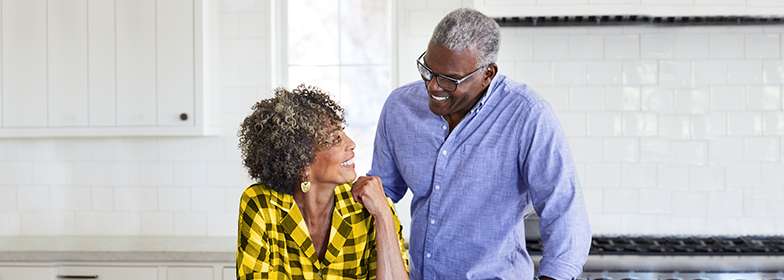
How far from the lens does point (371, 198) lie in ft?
5.24

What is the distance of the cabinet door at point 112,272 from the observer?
3.01m

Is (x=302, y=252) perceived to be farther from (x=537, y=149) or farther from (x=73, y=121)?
(x=73, y=121)

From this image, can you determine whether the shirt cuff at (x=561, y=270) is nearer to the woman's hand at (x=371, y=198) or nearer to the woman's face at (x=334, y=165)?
the woman's hand at (x=371, y=198)

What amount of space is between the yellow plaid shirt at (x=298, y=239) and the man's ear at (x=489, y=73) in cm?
53

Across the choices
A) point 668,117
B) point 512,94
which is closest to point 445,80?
point 512,94

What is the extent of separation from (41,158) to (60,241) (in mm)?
546

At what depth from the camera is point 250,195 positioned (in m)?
1.67

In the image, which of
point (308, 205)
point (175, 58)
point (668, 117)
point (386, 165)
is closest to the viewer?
point (308, 205)

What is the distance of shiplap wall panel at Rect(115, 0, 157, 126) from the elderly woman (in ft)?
5.44

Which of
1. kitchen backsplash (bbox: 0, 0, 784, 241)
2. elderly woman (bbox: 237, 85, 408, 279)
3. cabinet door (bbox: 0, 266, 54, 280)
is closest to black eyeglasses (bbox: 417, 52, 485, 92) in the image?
elderly woman (bbox: 237, 85, 408, 279)

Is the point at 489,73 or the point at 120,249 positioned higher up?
the point at 489,73

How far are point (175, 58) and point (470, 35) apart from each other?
2158mm

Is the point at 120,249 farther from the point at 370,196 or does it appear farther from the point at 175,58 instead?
the point at 370,196

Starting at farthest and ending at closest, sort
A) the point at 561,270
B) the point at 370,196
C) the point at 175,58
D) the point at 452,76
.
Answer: the point at 175,58 → the point at 370,196 → the point at 452,76 → the point at 561,270
